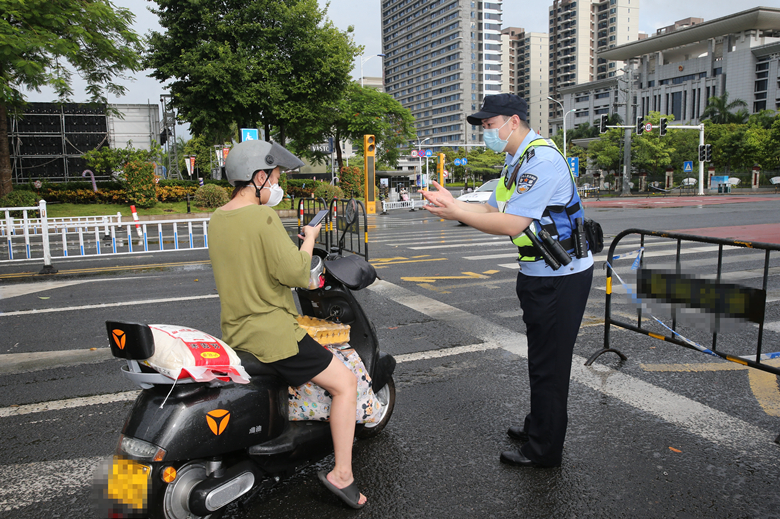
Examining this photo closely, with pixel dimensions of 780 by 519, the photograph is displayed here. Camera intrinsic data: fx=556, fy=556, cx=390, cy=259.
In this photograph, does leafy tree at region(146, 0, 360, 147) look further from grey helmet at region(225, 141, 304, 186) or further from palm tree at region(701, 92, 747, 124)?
palm tree at region(701, 92, 747, 124)

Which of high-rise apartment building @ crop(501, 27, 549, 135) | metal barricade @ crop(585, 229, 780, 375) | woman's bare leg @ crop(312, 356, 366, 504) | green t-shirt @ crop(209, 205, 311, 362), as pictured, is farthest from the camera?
high-rise apartment building @ crop(501, 27, 549, 135)

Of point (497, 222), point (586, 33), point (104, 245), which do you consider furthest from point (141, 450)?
point (586, 33)

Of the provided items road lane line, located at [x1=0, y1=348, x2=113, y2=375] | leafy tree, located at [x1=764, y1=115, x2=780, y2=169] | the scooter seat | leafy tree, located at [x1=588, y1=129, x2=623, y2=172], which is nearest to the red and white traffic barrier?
road lane line, located at [x1=0, y1=348, x2=113, y2=375]

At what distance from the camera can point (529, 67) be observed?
158750 millimetres

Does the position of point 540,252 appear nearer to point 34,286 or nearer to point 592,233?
point 592,233

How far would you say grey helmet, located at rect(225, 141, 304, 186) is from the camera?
250 centimetres

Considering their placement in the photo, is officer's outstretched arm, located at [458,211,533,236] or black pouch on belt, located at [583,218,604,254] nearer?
officer's outstretched arm, located at [458,211,533,236]

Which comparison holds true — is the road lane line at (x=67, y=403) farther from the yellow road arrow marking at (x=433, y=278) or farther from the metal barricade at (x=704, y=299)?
the yellow road arrow marking at (x=433, y=278)

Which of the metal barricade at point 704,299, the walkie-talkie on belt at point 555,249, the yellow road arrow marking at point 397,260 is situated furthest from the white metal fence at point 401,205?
the walkie-talkie on belt at point 555,249

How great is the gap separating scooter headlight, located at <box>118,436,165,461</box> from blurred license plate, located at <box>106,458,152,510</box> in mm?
30

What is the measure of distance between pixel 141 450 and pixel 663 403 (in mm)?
3438

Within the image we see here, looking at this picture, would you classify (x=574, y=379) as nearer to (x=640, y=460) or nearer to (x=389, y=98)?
(x=640, y=460)

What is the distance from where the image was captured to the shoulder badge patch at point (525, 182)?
2871 mm

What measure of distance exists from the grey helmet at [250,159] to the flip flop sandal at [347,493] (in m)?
1.50
